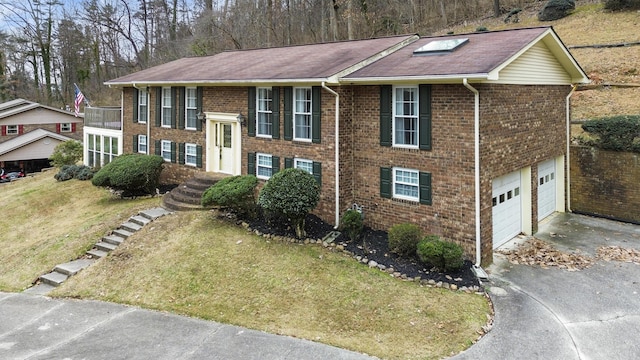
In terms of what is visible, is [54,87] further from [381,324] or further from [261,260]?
[381,324]

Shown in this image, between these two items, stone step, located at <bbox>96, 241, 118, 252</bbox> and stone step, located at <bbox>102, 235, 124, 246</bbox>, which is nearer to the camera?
stone step, located at <bbox>96, 241, 118, 252</bbox>

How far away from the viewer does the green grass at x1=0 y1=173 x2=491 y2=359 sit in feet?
29.3

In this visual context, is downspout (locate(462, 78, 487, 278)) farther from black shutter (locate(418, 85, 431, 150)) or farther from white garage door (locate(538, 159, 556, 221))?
white garage door (locate(538, 159, 556, 221))

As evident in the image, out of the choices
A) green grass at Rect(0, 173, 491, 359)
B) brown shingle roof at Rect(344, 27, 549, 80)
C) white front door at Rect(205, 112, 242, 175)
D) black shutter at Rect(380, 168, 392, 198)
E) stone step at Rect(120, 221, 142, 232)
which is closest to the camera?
green grass at Rect(0, 173, 491, 359)

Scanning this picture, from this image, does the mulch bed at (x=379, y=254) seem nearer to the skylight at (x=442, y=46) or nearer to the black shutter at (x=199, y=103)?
the skylight at (x=442, y=46)

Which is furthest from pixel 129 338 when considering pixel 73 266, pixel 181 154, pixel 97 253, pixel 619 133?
pixel 619 133

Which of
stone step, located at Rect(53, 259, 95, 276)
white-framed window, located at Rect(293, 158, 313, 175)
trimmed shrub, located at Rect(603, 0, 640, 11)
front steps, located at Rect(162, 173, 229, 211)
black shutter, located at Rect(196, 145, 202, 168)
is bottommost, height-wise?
stone step, located at Rect(53, 259, 95, 276)

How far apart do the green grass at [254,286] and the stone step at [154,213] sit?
1.59ft

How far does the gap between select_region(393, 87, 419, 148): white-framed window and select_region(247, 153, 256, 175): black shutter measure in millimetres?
5466

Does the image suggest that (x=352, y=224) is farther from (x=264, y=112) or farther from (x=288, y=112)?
(x=264, y=112)

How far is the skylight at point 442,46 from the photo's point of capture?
1312cm

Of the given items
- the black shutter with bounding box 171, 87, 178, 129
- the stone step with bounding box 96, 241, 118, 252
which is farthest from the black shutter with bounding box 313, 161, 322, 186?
the black shutter with bounding box 171, 87, 178, 129

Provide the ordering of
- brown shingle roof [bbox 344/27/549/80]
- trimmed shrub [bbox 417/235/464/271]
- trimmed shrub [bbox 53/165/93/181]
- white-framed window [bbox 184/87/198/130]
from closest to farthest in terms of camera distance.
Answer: trimmed shrub [bbox 417/235/464/271], brown shingle roof [bbox 344/27/549/80], white-framed window [bbox 184/87/198/130], trimmed shrub [bbox 53/165/93/181]

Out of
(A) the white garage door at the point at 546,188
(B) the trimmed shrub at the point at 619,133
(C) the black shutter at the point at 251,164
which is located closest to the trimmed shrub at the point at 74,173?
(C) the black shutter at the point at 251,164
